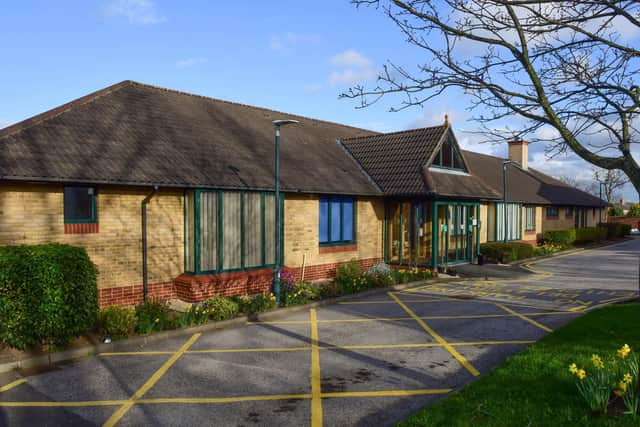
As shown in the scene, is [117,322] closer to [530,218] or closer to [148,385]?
[148,385]

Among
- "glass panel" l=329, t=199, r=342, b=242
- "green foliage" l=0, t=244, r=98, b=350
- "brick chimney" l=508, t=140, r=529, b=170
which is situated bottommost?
"green foliage" l=0, t=244, r=98, b=350

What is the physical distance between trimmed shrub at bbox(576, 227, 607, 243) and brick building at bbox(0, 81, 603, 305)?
62.6ft

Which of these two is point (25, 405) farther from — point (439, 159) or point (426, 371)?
point (439, 159)

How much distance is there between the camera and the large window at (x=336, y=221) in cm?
1838

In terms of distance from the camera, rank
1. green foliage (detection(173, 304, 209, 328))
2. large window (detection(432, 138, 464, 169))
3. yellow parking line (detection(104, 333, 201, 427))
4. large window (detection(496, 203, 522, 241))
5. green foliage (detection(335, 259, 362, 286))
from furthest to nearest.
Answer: large window (detection(496, 203, 522, 241)) → large window (detection(432, 138, 464, 169)) → green foliage (detection(335, 259, 362, 286)) → green foliage (detection(173, 304, 209, 328)) → yellow parking line (detection(104, 333, 201, 427))

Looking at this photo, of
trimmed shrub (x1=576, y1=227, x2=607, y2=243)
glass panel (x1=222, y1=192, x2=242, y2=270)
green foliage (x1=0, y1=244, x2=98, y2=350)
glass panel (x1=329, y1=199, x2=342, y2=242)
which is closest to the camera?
green foliage (x1=0, y1=244, x2=98, y2=350)

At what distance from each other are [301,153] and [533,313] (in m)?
11.4

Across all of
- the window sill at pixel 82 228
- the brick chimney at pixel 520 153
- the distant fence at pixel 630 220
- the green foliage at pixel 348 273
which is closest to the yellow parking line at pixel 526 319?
the green foliage at pixel 348 273

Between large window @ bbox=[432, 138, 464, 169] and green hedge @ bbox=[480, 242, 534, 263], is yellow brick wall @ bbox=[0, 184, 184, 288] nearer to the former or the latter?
Answer: large window @ bbox=[432, 138, 464, 169]

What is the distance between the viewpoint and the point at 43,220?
36.6 ft

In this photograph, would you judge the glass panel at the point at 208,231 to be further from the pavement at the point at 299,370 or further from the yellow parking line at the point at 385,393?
the yellow parking line at the point at 385,393

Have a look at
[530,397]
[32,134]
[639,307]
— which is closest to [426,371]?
[530,397]

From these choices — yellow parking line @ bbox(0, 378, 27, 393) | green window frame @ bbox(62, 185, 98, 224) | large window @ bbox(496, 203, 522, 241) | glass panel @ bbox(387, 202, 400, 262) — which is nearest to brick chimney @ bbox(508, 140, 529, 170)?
large window @ bbox(496, 203, 522, 241)

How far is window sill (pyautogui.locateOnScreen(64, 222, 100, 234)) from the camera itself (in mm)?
11525
